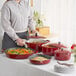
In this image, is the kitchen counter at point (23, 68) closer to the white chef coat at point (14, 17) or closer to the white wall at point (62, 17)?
the white chef coat at point (14, 17)

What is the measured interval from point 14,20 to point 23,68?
2.87 ft

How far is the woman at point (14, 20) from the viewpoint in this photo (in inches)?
96.0

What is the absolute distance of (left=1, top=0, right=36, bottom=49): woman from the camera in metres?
2.44

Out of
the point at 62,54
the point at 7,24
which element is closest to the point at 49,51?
the point at 62,54

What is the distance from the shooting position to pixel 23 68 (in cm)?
183

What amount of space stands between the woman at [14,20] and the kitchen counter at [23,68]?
1.56 ft

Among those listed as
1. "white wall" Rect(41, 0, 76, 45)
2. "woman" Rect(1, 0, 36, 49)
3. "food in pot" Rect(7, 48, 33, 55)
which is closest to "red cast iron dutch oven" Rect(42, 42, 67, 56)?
"food in pot" Rect(7, 48, 33, 55)

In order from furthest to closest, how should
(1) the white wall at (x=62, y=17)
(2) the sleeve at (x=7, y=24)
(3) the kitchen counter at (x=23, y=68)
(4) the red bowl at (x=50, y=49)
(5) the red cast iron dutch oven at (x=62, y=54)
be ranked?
(1) the white wall at (x=62, y=17)
(2) the sleeve at (x=7, y=24)
(4) the red bowl at (x=50, y=49)
(5) the red cast iron dutch oven at (x=62, y=54)
(3) the kitchen counter at (x=23, y=68)

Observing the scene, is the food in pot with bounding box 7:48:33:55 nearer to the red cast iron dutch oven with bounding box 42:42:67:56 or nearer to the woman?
the red cast iron dutch oven with bounding box 42:42:67:56

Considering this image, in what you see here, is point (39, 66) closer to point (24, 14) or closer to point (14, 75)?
point (14, 75)

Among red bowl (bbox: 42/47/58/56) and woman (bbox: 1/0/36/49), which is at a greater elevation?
woman (bbox: 1/0/36/49)

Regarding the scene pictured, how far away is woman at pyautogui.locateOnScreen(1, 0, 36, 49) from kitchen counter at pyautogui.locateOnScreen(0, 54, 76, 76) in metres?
0.48

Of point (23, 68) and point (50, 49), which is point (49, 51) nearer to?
point (50, 49)

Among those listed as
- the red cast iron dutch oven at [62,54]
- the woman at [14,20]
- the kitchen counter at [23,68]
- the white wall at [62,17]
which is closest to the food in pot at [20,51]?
the kitchen counter at [23,68]
